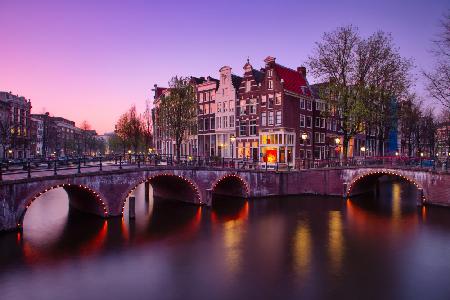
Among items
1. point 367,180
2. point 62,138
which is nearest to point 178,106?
point 367,180

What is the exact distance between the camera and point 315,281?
17.1 m

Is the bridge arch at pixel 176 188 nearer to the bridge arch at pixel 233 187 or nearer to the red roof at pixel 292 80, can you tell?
the bridge arch at pixel 233 187

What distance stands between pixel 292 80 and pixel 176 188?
27241mm

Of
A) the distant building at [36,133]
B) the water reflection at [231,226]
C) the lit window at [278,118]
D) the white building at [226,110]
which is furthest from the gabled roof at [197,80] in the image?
the distant building at [36,133]

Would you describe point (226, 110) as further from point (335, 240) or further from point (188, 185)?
point (335, 240)

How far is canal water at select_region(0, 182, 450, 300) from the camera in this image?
16188 millimetres

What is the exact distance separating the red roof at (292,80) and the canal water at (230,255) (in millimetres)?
24283

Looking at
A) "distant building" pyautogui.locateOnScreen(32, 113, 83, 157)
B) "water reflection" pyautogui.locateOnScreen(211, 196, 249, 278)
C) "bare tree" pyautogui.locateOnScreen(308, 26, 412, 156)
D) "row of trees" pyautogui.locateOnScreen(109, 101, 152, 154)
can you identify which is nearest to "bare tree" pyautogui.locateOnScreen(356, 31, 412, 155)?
"bare tree" pyautogui.locateOnScreen(308, 26, 412, 156)

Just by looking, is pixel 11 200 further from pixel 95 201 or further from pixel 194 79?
pixel 194 79

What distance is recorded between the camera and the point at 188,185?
1430 inches

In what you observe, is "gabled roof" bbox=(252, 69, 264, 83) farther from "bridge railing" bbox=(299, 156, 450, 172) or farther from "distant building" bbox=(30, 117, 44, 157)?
"distant building" bbox=(30, 117, 44, 157)

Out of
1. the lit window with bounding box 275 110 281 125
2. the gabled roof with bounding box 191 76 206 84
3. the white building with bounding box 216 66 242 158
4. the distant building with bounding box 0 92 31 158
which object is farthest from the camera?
the distant building with bounding box 0 92 31 158

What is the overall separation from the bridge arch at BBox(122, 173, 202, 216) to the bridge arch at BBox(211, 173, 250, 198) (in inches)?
140

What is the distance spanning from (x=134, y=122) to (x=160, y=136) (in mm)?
10285
